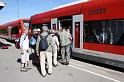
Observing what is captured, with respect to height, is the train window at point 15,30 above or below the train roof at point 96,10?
below

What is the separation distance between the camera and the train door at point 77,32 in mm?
14125

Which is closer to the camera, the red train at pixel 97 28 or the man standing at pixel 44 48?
the man standing at pixel 44 48

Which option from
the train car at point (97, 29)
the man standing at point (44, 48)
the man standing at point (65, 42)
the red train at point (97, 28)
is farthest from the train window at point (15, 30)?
the man standing at point (44, 48)

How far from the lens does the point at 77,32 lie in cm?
1455

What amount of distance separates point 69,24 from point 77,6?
54.1 inches

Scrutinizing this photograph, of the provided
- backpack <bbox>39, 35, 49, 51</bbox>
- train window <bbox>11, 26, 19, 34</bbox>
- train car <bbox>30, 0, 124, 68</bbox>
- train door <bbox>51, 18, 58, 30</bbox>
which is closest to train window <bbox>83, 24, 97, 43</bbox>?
train car <bbox>30, 0, 124, 68</bbox>

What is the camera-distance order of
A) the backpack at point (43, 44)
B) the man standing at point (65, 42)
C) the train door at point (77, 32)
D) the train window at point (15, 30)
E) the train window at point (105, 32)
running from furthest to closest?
the train window at point (15, 30) → the train door at point (77, 32) → the man standing at point (65, 42) → the train window at point (105, 32) → the backpack at point (43, 44)

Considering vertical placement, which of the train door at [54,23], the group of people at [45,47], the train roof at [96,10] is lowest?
the group of people at [45,47]

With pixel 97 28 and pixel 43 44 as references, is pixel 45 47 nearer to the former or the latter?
pixel 43 44

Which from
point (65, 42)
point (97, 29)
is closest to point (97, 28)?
point (97, 29)

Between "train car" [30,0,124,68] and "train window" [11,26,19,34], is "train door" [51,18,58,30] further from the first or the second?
"train window" [11,26,19,34]

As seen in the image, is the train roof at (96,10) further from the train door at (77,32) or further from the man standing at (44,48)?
the man standing at (44,48)

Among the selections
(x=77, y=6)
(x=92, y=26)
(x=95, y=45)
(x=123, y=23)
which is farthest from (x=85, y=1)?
(x=123, y=23)

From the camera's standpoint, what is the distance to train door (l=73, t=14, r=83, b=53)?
14.1 meters
